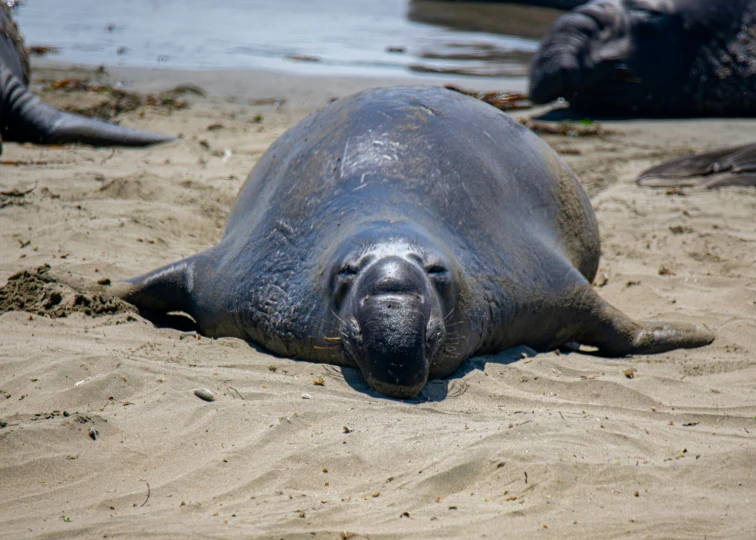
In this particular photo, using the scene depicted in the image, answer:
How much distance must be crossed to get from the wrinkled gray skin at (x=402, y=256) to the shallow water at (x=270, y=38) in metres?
8.90

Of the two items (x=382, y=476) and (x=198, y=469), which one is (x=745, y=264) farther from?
(x=198, y=469)

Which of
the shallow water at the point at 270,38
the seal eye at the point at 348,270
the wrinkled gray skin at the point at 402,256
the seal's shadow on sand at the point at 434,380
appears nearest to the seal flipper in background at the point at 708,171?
the wrinkled gray skin at the point at 402,256

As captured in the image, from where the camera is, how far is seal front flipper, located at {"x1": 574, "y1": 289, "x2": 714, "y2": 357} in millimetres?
5059

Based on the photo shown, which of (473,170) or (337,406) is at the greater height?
(473,170)

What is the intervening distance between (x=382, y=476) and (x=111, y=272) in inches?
119

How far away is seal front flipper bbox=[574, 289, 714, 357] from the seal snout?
1.38 metres

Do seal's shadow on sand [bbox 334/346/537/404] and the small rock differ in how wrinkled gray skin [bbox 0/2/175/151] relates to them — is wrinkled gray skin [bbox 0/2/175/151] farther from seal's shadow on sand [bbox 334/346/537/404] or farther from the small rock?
the small rock

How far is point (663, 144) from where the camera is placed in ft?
34.3

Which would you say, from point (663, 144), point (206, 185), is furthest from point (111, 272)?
point (663, 144)

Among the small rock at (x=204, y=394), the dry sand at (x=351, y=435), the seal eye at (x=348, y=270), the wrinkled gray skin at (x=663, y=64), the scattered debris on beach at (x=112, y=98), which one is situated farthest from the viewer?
the wrinkled gray skin at (x=663, y=64)

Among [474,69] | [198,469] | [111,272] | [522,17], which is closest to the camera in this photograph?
[198,469]

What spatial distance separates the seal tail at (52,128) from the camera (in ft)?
29.9

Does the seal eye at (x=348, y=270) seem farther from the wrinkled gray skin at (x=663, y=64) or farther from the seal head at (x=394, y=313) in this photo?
the wrinkled gray skin at (x=663, y=64)

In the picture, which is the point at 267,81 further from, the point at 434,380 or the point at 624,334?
the point at 434,380
